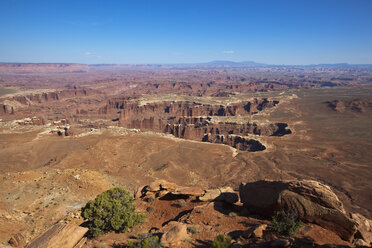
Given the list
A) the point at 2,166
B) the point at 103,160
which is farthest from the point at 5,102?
the point at 103,160

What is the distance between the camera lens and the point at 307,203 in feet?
35.4

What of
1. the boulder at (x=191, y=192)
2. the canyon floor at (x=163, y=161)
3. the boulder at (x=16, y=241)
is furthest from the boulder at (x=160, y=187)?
the boulder at (x=16, y=241)

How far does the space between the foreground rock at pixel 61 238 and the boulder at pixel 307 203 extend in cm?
993

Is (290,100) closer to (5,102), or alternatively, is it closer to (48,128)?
(48,128)

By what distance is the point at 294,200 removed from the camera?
36.2 feet

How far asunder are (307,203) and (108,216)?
11.2 meters

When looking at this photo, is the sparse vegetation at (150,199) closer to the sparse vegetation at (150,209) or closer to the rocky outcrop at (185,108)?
the sparse vegetation at (150,209)

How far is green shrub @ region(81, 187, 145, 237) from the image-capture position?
1173 cm

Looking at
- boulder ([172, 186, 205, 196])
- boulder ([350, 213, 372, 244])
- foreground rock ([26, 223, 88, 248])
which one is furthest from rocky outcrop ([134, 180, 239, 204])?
foreground rock ([26, 223, 88, 248])

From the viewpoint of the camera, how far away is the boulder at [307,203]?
32.9 feet

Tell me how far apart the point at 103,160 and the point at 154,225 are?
89.6ft

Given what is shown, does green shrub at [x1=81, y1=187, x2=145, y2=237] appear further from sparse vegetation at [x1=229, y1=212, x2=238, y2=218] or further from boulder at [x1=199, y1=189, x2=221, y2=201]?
sparse vegetation at [x1=229, y1=212, x2=238, y2=218]

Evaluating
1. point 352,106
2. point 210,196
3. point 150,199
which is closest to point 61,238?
point 150,199

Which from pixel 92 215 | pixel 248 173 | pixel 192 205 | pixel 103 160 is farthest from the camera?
pixel 103 160
